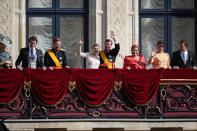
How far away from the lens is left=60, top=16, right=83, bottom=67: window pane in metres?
42.1

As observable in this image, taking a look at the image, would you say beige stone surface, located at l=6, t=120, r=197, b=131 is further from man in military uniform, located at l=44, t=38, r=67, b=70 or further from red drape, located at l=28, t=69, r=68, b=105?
man in military uniform, located at l=44, t=38, r=67, b=70

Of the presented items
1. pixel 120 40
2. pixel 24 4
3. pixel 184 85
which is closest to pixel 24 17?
pixel 24 4

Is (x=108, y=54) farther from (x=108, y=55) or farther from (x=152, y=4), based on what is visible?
(x=152, y=4)

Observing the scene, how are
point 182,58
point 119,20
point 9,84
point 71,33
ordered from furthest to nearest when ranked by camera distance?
point 71,33 → point 119,20 → point 182,58 → point 9,84

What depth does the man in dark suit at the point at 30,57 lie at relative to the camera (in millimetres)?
38188

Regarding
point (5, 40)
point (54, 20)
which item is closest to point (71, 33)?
point (54, 20)

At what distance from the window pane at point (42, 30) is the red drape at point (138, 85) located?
14.8ft

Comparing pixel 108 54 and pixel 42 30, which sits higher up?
pixel 42 30

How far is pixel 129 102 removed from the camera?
38625 mm

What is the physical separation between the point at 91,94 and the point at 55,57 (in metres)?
1.42

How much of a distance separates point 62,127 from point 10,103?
1566 mm

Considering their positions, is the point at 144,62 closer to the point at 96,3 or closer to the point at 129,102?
the point at 129,102

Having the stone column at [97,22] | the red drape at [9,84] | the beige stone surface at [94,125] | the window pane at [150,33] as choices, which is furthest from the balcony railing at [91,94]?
the window pane at [150,33]

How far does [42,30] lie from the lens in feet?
139
